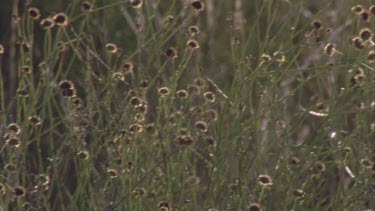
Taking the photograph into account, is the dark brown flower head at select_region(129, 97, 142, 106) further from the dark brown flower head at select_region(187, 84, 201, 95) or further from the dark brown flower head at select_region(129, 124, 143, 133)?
the dark brown flower head at select_region(187, 84, 201, 95)

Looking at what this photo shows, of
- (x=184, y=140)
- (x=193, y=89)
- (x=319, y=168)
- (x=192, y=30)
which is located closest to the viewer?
(x=184, y=140)

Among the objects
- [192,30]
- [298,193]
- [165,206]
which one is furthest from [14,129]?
[298,193]

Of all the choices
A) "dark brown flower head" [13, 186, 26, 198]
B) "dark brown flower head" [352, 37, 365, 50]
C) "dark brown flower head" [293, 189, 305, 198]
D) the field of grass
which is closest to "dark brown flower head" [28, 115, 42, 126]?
the field of grass

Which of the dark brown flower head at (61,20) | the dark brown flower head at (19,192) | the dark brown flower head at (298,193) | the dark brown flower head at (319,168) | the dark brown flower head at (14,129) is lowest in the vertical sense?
the dark brown flower head at (319,168)

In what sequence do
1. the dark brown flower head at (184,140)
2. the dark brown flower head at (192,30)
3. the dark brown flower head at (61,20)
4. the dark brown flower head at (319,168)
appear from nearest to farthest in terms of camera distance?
the dark brown flower head at (184,140)
the dark brown flower head at (61,20)
the dark brown flower head at (192,30)
the dark brown flower head at (319,168)

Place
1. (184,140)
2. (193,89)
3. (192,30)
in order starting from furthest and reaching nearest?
(193,89) < (192,30) < (184,140)

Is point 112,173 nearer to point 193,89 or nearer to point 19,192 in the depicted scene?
point 19,192

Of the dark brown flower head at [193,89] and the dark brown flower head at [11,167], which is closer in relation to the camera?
the dark brown flower head at [11,167]

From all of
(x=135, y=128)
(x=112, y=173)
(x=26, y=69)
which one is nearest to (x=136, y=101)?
(x=135, y=128)

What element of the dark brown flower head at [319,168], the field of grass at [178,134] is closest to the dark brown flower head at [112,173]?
the field of grass at [178,134]

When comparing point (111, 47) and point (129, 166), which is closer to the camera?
point (129, 166)

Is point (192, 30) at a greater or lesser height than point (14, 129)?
greater

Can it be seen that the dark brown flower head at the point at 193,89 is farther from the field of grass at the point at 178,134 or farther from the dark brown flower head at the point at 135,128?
the dark brown flower head at the point at 135,128

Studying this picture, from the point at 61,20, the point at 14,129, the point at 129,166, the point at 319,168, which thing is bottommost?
the point at 319,168
